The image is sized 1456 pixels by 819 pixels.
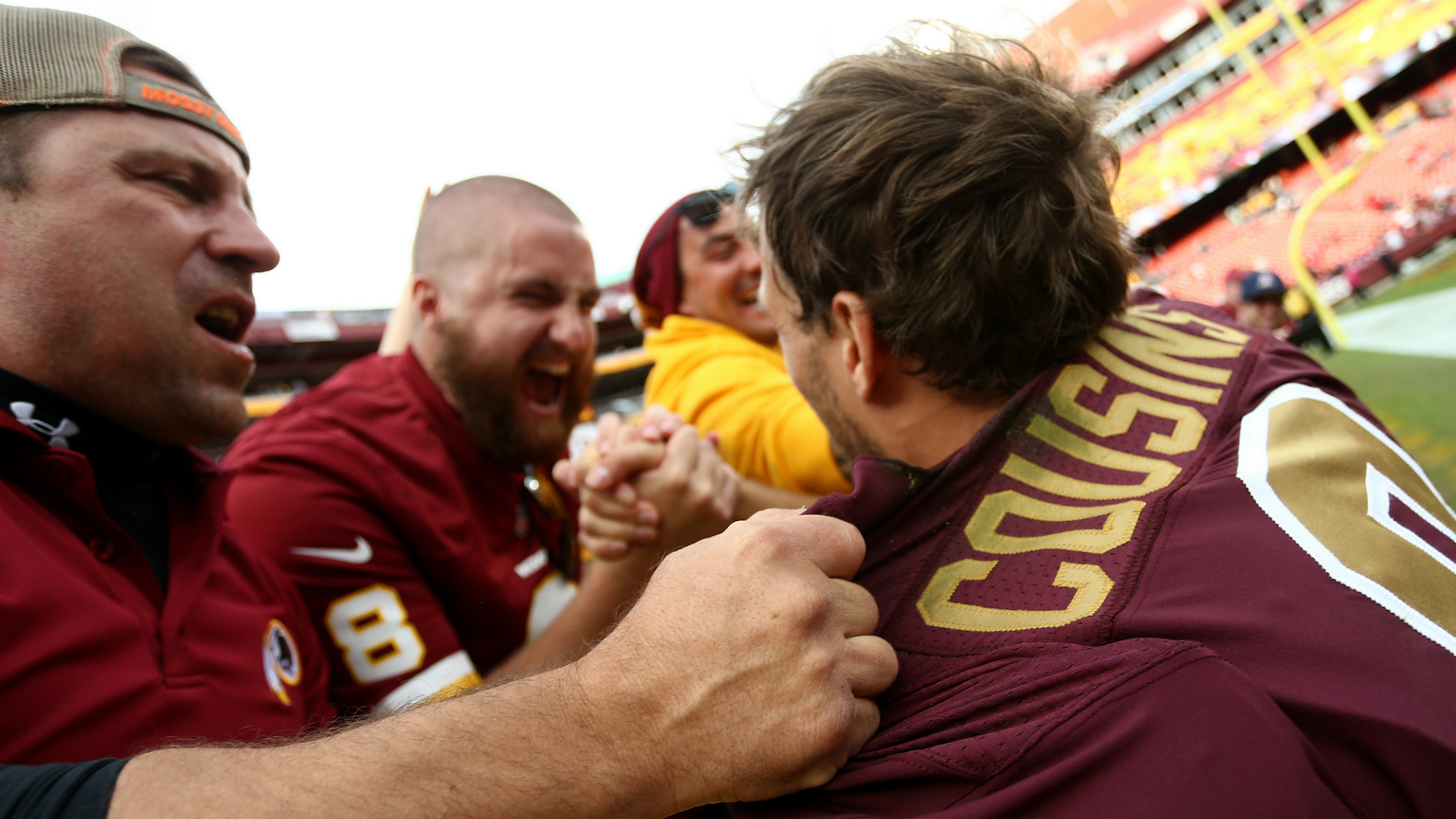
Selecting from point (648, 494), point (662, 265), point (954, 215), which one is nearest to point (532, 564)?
point (648, 494)

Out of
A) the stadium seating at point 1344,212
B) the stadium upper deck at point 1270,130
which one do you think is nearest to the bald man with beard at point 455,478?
the stadium upper deck at point 1270,130

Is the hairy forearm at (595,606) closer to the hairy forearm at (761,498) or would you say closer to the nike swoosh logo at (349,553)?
the hairy forearm at (761,498)

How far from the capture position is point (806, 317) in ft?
4.91

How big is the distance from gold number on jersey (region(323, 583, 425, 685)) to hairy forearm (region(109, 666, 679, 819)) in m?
1.02

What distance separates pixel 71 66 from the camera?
1.39m

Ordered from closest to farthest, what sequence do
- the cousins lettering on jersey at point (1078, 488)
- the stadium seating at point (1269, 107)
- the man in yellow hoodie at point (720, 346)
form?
the cousins lettering on jersey at point (1078, 488) → the man in yellow hoodie at point (720, 346) → the stadium seating at point (1269, 107)

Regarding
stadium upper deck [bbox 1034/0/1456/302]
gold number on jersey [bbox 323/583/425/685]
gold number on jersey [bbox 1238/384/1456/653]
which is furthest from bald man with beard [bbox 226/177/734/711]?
stadium upper deck [bbox 1034/0/1456/302]

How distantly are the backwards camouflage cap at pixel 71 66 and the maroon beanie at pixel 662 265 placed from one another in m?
1.70

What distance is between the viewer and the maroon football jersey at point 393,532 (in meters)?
1.88

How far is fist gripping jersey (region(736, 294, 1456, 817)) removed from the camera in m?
0.73

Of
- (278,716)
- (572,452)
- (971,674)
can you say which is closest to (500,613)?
(278,716)

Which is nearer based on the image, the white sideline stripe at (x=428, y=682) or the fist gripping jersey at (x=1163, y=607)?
the fist gripping jersey at (x=1163, y=607)

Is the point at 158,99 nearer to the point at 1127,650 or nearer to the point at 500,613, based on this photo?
the point at 500,613

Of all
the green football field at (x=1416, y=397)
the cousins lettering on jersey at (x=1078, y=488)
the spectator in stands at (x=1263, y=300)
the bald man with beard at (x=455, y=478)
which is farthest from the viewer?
the spectator in stands at (x=1263, y=300)
